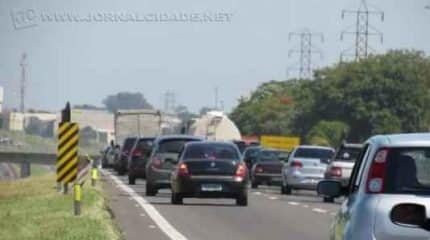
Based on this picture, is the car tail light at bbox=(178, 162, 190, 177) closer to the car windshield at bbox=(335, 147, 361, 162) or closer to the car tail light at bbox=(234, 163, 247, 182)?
the car tail light at bbox=(234, 163, 247, 182)

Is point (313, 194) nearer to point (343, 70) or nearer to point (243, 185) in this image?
point (243, 185)

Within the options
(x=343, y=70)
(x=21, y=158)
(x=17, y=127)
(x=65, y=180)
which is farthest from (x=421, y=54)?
(x=65, y=180)

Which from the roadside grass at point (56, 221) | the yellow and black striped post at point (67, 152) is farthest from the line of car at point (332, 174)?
the roadside grass at point (56, 221)

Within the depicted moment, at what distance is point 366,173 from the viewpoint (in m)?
11.4

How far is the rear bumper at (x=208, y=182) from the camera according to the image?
1314 inches

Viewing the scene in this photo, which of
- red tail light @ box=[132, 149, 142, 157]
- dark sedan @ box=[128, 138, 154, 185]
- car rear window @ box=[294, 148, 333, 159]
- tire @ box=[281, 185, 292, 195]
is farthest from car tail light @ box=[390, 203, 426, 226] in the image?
red tail light @ box=[132, 149, 142, 157]

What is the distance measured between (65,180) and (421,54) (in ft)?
259

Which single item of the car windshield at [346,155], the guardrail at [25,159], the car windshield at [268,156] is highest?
the car windshield at [346,155]

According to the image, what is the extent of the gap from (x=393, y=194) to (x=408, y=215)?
0.72 feet

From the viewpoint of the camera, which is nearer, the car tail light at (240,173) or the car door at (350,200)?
the car door at (350,200)

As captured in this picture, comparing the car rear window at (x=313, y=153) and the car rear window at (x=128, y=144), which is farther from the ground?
the car rear window at (x=313, y=153)

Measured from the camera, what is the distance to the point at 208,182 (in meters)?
33.4

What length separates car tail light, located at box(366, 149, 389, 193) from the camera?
11.2m

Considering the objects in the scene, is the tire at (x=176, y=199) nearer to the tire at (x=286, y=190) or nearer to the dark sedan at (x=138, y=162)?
the tire at (x=286, y=190)
